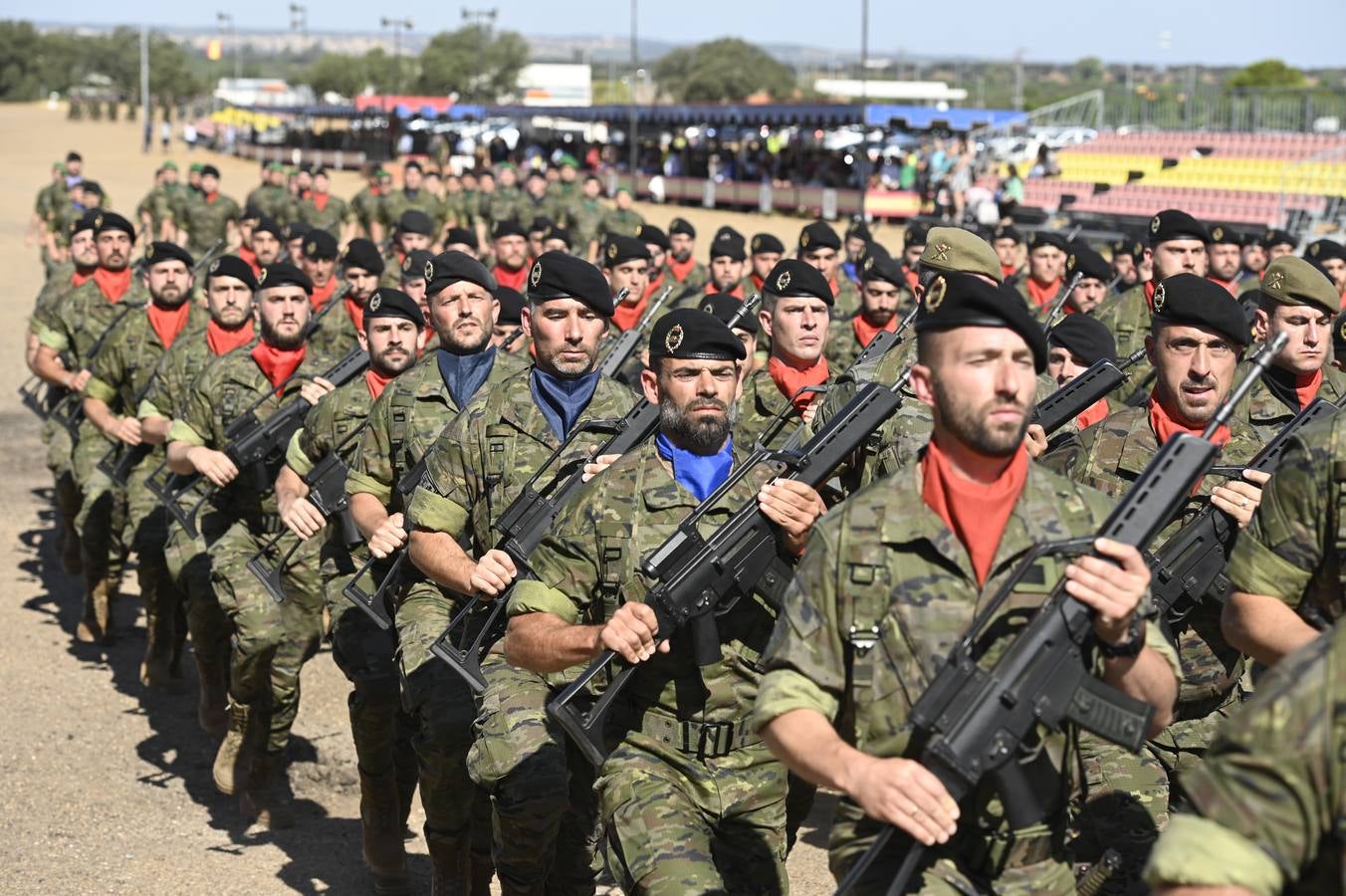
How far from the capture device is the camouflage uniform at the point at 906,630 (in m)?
3.86

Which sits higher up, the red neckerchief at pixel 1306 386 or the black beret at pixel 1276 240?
the black beret at pixel 1276 240

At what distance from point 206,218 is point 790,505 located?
73.3 feet

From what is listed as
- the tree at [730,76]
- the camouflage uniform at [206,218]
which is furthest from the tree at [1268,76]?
the camouflage uniform at [206,218]

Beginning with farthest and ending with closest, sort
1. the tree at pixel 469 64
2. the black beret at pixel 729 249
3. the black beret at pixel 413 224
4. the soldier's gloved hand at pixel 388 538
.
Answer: the tree at pixel 469 64, the black beret at pixel 413 224, the black beret at pixel 729 249, the soldier's gloved hand at pixel 388 538

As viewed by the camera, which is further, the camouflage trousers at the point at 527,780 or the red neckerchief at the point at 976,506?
the camouflage trousers at the point at 527,780

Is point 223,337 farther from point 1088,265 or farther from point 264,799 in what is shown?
point 1088,265

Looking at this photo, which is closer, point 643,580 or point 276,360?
point 643,580

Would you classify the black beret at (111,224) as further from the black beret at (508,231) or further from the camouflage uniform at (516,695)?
the camouflage uniform at (516,695)

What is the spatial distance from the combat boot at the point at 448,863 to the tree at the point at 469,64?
10301cm

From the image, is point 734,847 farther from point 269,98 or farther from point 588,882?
point 269,98

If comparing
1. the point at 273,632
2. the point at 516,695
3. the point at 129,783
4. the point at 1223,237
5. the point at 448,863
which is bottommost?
the point at 129,783

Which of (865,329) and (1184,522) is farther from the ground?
(865,329)

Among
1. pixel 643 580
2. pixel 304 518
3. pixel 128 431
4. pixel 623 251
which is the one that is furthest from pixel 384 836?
pixel 623 251

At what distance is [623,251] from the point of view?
12.5 m
